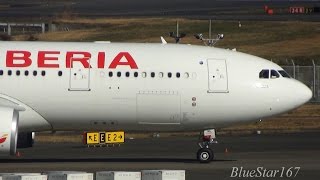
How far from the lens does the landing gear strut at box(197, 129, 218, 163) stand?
128ft

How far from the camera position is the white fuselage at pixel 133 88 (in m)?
37.9

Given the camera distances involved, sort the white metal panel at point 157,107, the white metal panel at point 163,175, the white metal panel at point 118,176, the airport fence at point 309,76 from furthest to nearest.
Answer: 1. the airport fence at point 309,76
2. the white metal panel at point 157,107
3. the white metal panel at point 163,175
4. the white metal panel at point 118,176

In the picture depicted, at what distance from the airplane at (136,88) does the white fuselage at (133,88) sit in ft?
0.11

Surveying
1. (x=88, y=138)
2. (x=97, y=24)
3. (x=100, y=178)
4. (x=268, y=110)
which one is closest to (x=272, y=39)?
(x=97, y=24)

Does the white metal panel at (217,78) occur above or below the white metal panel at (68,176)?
above

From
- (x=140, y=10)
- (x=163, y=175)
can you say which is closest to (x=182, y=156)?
(x=163, y=175)

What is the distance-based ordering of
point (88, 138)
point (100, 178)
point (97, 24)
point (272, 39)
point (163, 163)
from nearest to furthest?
point (100, 178)
point (163, 163)
point (88, 138)
point (272, 39)
point (97, 24)

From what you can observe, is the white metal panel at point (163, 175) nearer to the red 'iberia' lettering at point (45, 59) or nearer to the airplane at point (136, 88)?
the airplane at point (136, 88)

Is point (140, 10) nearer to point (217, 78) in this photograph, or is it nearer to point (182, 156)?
point (182, 156)

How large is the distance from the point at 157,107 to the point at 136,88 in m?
0.96

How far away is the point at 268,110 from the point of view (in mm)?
38438

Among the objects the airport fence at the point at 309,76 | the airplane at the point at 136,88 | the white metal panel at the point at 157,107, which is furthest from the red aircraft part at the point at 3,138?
the airport fence at the point at 309,76

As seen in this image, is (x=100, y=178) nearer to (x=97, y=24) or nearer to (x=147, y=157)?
(x=147, y=157)

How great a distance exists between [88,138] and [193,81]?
8.44 m
